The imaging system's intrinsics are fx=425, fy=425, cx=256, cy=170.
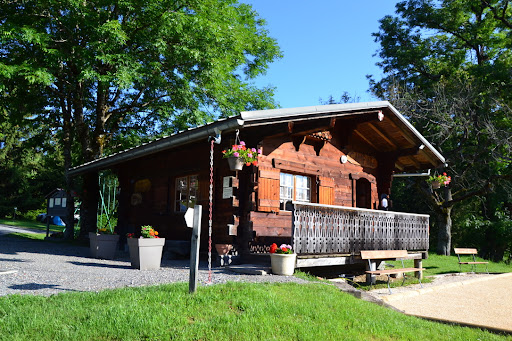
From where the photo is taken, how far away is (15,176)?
34250 mm

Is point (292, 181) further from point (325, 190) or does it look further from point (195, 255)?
point (195, 255)

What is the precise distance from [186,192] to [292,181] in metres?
2.99

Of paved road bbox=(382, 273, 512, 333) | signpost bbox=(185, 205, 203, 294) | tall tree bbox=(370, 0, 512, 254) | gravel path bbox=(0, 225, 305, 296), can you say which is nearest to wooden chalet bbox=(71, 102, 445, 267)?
paved road bbox=(382, 273, 512, 333)

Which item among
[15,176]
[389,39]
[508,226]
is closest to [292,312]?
[508,226]

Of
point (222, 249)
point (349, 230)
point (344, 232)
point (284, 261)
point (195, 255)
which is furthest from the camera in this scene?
point (222, 249)

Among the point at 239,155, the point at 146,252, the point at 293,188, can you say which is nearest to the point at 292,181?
the point at 293,188

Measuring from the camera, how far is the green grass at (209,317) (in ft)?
14.1

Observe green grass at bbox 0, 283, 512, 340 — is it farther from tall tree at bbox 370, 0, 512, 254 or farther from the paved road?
tall tree at bbox 370, 0, 512, 254

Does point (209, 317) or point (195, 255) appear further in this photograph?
point (195, 255)

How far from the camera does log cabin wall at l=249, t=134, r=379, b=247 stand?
10289mm

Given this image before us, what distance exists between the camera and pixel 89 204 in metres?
17.9

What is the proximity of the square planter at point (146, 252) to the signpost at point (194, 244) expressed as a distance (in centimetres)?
315

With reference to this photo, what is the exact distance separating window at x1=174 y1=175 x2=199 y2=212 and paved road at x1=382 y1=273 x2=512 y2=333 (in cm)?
552

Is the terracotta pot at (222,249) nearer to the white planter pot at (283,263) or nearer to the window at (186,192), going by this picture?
the window at (186,192)
